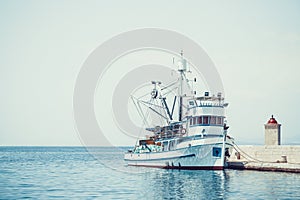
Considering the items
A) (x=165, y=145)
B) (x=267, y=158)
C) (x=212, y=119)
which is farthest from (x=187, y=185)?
(x=165, y=145)

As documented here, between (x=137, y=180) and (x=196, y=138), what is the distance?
931cm

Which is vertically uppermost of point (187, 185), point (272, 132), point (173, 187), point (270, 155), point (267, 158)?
point (272, 132)

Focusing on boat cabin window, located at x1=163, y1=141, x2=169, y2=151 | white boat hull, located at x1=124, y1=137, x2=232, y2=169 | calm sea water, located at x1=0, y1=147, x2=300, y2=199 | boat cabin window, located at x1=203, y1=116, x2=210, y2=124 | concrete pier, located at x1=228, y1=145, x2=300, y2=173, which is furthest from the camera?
boat cabin window, located at x1=163, y1=141, x2=169, y2=151

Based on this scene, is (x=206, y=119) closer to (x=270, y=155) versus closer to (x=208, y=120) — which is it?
(x=208, y=120)

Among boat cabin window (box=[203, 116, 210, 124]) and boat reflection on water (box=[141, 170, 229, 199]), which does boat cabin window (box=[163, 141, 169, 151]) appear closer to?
boat reflection on water (box=[141, 170, 229, 199])

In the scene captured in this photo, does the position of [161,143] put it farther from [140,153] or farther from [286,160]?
[286,160]

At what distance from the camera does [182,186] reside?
3934 cm

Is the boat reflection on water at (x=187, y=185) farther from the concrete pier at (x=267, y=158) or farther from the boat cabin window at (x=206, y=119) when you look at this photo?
the boat cabin window at (x=206, y=119)

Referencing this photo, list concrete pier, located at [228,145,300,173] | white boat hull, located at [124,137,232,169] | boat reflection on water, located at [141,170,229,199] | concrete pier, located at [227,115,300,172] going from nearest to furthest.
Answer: boat reflection on water, located at [141,170,229,199]
concrete pier, located at [228,145,300,173]
concrete pier, located at [227,115,300,172]
white boat hull, located at [124,137,232,169]

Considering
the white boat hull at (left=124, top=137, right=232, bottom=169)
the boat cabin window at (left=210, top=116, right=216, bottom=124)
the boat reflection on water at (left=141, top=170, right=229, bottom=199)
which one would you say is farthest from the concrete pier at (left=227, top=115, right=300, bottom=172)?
the boat cabin window at (left=210, top=116, right=216, bottom=124)

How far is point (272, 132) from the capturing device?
50.8 metres

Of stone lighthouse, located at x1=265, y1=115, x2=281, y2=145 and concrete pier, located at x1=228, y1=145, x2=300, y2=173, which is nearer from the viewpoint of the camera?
concrete pier, located at x1=228, y1=145, x2=300, y2=173

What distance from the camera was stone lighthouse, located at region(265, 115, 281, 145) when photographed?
50.5 meters

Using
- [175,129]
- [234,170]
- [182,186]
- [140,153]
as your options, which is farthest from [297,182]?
[140,153]
